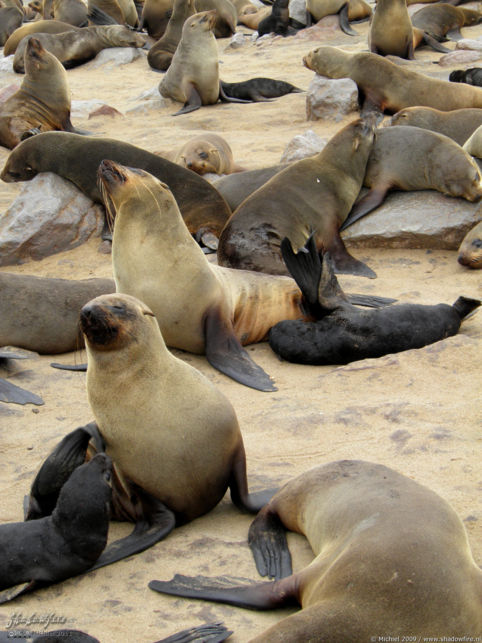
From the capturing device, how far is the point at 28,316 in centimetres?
527

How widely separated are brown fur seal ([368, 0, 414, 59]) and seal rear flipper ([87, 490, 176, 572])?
9.36 meters

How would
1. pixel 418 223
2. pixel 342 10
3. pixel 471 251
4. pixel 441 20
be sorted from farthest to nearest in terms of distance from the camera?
1. pixel 342 10
2. pixel 441 20
3. pixel 418 223
4. pixel 471 251

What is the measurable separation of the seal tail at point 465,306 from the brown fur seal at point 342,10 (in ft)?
31.9

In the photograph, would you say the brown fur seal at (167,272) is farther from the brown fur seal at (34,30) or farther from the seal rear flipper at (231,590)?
the brown fur seal at (34,30)

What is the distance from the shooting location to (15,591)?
8.66 feet

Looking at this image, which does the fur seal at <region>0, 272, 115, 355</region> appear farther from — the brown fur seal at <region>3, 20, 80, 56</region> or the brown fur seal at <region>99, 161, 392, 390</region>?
the brown fur seal at <region>3, 20, 80, 56</region>

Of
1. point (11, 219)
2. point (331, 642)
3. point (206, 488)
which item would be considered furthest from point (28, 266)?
point (331, 642)

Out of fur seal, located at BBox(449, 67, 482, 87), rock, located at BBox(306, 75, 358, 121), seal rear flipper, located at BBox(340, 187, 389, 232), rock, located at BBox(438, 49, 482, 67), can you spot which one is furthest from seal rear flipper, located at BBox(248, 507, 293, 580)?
rock, located at BBox(438, 49, 482, 67)

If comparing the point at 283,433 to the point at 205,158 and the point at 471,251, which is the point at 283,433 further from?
the point at 205,158

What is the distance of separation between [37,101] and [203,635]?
842cm

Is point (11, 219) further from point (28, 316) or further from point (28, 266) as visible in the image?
point (28, 316)

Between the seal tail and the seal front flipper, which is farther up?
the seal tail

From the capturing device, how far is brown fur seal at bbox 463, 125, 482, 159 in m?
7.19

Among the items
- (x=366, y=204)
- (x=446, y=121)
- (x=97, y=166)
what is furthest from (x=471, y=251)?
(x=97, y=166)
